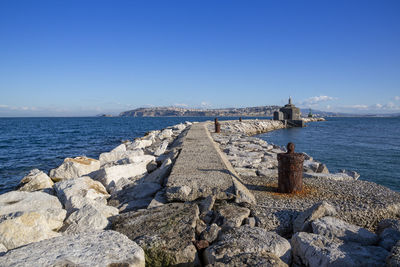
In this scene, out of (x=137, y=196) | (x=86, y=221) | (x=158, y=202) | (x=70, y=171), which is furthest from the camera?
(x=70, y=171)

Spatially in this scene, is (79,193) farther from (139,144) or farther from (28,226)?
(139,144)

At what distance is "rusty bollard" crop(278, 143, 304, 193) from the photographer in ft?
10.2

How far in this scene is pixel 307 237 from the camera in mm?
1989

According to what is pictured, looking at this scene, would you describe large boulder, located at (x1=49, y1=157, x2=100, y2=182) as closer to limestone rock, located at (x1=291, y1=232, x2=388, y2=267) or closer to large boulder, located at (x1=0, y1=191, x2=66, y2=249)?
large boulder, located at (x1=0, y1=191, x2=66, y2=249)

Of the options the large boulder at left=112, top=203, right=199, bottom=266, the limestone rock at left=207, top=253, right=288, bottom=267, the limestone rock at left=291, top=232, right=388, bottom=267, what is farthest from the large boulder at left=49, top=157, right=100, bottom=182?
the limestone rock at left=291, top=232, right=388, bottom=267

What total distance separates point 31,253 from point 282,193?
275cm

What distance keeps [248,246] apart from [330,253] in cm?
59

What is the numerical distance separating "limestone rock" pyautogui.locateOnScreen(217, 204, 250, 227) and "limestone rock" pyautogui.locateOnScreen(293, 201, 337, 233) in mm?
504

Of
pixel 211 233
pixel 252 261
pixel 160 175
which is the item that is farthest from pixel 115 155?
pixel 252 261

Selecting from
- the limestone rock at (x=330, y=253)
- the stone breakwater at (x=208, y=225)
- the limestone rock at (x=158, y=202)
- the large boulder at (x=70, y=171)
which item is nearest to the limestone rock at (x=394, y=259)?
the stone breakwater at (x=208, y=225)

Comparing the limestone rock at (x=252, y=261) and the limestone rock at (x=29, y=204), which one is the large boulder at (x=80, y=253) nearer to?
the limestone rock at (x=252, y=261)

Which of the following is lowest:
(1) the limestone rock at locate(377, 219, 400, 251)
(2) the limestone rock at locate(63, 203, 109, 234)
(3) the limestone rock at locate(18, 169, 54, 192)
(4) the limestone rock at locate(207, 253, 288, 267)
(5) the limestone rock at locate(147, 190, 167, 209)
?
(3) the limestone rock at locate(18, 169, 54, 192)

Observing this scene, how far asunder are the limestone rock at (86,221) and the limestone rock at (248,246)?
133cm

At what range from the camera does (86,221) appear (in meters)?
2.67
